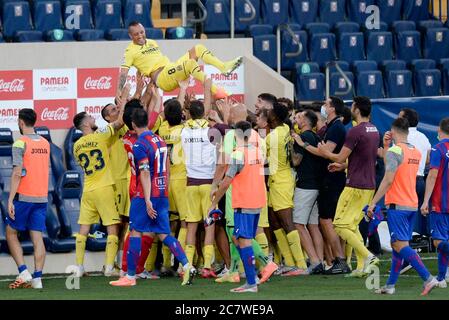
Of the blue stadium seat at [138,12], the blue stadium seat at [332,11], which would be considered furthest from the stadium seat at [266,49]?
the blue stadium seat at [332,11]

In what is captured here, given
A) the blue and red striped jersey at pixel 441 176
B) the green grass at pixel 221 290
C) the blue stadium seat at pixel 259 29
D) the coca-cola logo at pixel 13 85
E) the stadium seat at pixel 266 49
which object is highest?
the blue stadium seat at pixel 259 29

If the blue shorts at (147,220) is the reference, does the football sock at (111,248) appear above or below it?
below

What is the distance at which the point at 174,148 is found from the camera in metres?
15.5

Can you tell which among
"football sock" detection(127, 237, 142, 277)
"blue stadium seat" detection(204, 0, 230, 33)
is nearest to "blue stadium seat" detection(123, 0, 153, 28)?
"blue stadium seat" detection(204, 0, 230, 33)

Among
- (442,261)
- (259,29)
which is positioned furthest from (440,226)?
(259,29)

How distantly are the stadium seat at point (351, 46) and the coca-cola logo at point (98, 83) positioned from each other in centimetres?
533

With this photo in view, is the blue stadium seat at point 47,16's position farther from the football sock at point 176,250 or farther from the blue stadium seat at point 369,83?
the football sock at point 176,250

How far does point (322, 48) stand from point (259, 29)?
48.2 inches

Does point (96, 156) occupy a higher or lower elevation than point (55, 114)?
lower

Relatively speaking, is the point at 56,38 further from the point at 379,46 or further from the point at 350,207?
Result: the point at 350,207

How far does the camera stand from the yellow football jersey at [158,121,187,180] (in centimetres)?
1541

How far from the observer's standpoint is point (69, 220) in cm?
1698

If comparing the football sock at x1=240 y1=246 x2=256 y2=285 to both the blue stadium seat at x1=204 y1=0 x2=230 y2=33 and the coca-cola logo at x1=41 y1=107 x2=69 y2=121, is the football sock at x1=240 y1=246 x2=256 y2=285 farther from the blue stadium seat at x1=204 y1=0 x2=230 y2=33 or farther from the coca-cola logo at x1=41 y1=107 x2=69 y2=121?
the blue stadium seat at x1=204 y1=0 x2=230 y2=33

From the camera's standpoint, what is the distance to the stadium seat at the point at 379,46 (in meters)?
22.1
